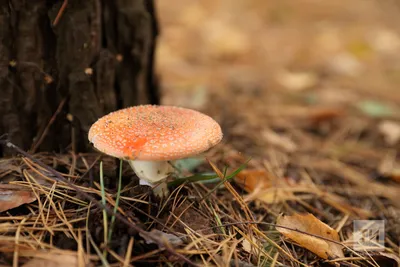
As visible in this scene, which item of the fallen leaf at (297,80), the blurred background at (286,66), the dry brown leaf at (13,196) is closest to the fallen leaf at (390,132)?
the blurred background at (286,66)

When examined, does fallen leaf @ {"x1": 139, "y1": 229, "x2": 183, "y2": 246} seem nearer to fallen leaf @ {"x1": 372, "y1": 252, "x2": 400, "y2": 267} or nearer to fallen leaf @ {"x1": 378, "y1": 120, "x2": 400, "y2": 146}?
fallen leaf @ {"x1": 372, "y1": 252, "x2": 400, "y2": 267}

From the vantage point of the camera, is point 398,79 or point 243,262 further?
point 398,79

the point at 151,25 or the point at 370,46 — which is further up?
the point at 151,25

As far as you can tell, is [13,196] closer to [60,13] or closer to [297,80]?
[60,13]

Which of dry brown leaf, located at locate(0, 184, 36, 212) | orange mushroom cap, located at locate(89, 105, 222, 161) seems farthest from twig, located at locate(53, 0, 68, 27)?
dry brown leaf, located at locate(0, 184, 36, 212)

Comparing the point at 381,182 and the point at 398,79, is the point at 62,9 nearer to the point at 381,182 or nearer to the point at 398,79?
the point at 381,182

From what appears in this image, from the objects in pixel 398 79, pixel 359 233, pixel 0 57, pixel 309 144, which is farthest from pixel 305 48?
pixel 0 57
